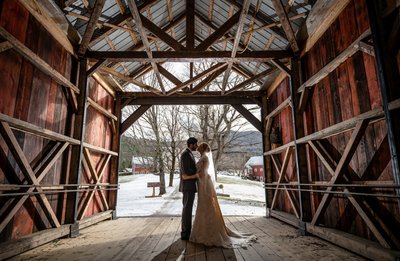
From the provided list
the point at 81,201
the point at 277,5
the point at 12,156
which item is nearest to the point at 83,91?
the point at 12,156

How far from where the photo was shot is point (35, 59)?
3.57 m

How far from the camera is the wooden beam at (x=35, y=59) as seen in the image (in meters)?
3.05

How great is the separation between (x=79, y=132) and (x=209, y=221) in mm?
3335

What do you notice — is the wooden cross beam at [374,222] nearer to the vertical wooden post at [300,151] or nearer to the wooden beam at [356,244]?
the wooden beam at [356,244]

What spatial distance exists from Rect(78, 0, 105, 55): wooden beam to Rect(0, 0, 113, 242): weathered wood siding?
1.08 feet

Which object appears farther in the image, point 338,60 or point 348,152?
point 338,60

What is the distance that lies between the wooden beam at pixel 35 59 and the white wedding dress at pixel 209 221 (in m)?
3.10

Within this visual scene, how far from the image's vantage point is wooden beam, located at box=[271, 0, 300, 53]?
3.96 m

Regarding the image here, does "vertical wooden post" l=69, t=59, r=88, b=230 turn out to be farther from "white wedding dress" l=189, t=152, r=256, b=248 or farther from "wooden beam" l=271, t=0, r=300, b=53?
"wooden beam" l=271, t=0, r=300, b=53

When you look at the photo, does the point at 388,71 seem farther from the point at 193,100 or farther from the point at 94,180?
the point at 94,180

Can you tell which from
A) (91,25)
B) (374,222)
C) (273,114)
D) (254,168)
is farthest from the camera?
(254,168)

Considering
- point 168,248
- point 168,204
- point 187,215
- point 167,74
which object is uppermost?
point 167,74

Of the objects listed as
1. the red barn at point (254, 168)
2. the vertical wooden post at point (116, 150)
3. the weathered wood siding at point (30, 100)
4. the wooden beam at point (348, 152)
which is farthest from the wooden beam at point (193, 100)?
the red barn at point (254, 168)

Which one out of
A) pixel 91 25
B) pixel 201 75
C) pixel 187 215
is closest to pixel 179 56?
pixel 201 75
